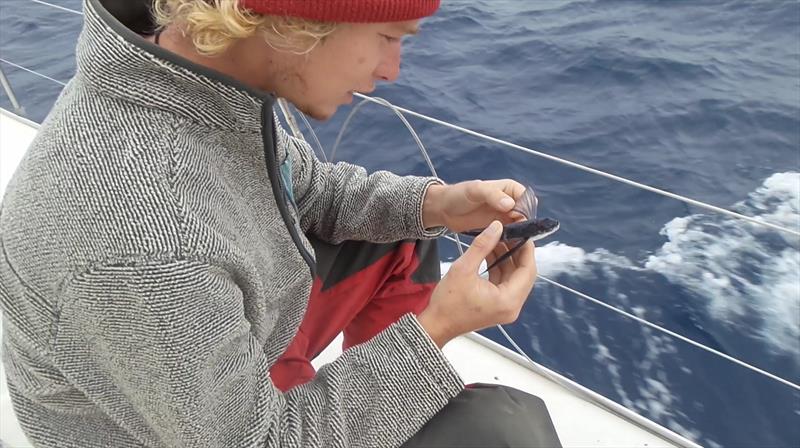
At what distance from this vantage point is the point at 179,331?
0.67 m

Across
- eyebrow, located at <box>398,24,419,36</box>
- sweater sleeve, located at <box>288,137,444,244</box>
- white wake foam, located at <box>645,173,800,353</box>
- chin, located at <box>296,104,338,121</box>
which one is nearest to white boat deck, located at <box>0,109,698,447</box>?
sweater sleeve, located at <box>288,137,444,244</box>

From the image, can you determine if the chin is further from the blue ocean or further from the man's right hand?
the blue ocean

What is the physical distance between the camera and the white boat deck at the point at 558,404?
1347mm

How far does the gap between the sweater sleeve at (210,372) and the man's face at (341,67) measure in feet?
0.78

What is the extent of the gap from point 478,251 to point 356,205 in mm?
387

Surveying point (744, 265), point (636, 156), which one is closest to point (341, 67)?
point (744, 265)

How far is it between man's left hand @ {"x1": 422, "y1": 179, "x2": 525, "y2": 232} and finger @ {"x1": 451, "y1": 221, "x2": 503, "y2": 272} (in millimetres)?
239

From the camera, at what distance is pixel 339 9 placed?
65cm

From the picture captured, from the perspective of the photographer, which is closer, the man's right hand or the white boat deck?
the man's right hand

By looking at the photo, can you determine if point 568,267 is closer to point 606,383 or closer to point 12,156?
point 606,383

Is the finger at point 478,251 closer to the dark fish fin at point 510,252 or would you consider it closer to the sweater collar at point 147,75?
the dark fish fin at point 510,252

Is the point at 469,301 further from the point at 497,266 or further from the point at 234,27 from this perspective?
the point at 234,27

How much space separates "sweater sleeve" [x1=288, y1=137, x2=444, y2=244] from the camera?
121cm

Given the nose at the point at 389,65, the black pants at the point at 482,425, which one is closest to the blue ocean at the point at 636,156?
the black pants at the point at 482,425
